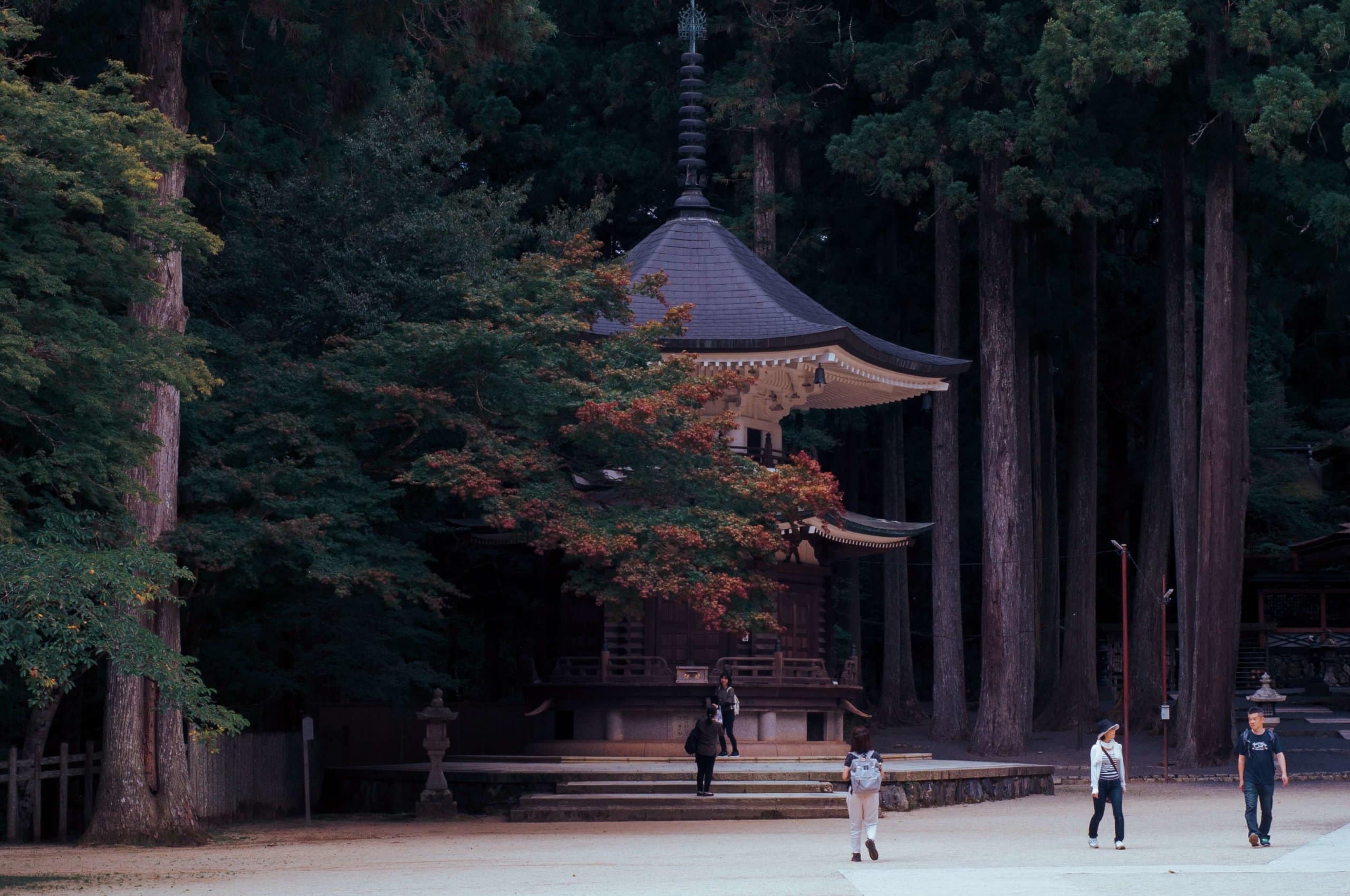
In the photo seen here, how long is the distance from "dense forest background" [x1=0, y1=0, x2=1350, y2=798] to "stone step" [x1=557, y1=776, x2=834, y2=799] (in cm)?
320

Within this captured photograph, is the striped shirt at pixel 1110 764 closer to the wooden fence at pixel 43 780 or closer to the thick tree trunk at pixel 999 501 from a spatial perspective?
the wooden fence at pixel 43 780

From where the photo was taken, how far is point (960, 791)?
75.2ft

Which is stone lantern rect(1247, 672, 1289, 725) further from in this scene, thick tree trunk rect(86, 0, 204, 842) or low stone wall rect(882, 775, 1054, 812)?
thick tree trunk rect(86, 0, 204, 842)

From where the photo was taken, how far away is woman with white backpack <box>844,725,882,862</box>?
14.2 metres

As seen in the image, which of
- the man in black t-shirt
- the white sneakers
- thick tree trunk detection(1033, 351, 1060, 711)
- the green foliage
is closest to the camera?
the green foliage

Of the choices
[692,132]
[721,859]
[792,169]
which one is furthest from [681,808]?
[792,169]

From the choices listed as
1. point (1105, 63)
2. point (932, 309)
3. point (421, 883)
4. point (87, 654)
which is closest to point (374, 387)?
point (87, 654)

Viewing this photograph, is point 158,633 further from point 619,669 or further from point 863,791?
point 619,669

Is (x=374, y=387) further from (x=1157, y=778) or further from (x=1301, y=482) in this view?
(x=1301, y=482)

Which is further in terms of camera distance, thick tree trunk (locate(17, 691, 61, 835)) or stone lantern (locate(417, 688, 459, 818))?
stone lantern (locate(417, 688, 459, 818))

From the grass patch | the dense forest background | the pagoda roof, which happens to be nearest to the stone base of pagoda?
the dense forest background

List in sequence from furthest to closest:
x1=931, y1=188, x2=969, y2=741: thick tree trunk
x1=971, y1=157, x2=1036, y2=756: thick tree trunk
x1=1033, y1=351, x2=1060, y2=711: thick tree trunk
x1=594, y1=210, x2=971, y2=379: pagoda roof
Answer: x1=1033, y1=351, x2=1060, y2=711: thick tree trunk
x1=931, y1=188, x2=969, y2=741: thick tree trunk
x1=971, y1=157, x2=1036, y2=756: thick tree trunk
x1=594, y1=210, x2=971, y2=379: pagoda roof

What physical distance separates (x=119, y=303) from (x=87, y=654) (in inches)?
216

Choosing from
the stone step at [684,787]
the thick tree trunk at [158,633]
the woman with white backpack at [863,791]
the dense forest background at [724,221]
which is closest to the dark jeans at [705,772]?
the stone step at [684,787]
